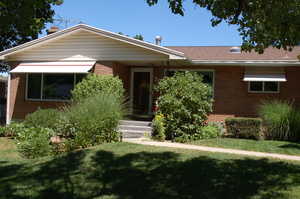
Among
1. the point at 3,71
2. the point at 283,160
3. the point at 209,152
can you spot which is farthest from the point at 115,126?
the point at 3,71

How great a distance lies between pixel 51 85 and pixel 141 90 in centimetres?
459

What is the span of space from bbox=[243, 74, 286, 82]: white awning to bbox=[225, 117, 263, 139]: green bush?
237cm

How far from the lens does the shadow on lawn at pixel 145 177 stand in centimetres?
583

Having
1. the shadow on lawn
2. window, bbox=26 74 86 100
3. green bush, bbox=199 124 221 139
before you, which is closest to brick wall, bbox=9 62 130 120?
window, bbox=26 74 86 100

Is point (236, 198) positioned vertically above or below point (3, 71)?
below

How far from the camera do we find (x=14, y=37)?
24.9 meters

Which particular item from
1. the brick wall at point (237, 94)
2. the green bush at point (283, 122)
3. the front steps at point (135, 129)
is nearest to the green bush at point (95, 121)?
the front steps at point (135, 129)

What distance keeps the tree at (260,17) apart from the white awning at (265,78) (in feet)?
26.7

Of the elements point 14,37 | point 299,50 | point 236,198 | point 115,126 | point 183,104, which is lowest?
point 236,198

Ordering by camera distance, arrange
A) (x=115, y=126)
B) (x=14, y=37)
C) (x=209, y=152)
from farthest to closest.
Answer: (x=14, y=37) → (x=115, y=126) → (x=209, y=152)

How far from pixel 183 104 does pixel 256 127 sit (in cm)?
296

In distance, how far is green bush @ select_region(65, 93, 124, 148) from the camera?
1009 centimetres

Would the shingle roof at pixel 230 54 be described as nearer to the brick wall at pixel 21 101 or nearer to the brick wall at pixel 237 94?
the brick wall at pixel 237 94

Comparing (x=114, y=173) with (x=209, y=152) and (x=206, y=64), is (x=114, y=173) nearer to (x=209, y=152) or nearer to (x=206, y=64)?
(x=209, y=152)
